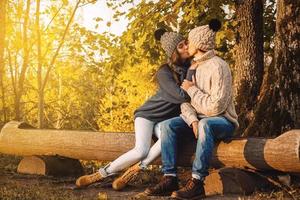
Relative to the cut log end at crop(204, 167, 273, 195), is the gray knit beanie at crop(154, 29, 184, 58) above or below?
above

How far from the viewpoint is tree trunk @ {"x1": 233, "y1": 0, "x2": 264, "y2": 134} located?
10867mm

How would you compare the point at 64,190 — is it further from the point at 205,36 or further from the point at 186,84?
the point at 205,36

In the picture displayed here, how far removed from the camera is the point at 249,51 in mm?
10945

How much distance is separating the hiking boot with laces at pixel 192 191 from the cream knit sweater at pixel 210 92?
26.8 inches

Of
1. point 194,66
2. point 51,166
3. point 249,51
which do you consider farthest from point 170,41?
point 249,51

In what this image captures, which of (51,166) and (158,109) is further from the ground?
(158,109)

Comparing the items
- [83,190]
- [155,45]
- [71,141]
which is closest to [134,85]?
[155,45]

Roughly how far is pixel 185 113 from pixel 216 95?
456mm

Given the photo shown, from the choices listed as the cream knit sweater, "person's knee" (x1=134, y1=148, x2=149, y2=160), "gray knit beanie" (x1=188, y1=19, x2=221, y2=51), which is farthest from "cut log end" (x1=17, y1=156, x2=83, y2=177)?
"gray knit beanie" (x1=188, y1=19, x2=221, y2=51)

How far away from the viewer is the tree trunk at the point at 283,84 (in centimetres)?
828

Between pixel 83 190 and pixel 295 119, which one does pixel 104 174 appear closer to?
pixel 83 190

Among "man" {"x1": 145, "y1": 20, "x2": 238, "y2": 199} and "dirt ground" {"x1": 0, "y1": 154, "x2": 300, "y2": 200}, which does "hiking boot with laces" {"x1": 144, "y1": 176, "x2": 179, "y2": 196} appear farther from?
"dirt ground" {"x1": 0, "y1": 154, "x2": 300, "y2": 200}

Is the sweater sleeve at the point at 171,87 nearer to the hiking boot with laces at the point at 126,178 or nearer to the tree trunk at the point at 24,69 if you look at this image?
the hiking boot with laces at the point at 126,178

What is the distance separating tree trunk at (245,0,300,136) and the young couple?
5.64 feet
